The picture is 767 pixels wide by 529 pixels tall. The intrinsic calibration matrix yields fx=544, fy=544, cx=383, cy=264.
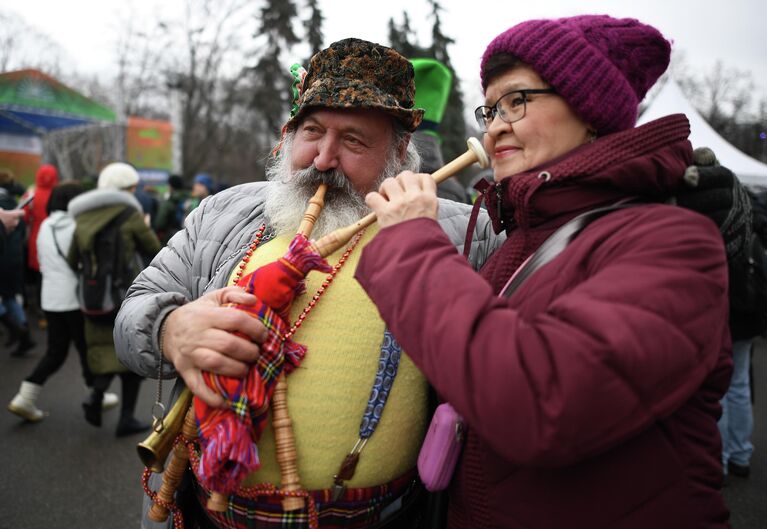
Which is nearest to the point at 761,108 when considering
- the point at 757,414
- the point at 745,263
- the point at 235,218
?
the point at 757,414

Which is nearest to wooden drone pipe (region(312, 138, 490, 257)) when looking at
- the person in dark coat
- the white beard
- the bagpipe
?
the bagpipe

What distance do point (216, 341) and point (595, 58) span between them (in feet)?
3.44

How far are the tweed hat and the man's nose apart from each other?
107mm

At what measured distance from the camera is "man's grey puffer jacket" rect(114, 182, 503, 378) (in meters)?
1.51

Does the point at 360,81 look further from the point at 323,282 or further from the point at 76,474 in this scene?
the point at 76,474

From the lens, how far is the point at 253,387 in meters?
1.27

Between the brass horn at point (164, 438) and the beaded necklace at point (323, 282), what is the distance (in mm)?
309

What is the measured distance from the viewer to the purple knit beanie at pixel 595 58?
1178mm

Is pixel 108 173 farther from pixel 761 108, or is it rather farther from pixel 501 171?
pixel 761 108

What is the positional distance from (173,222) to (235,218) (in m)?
7.09

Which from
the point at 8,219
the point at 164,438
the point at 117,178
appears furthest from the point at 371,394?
the point at 117,178

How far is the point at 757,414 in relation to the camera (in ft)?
16.9

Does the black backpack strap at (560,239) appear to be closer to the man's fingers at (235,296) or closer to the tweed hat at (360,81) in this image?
the man's fingers at (235,296)

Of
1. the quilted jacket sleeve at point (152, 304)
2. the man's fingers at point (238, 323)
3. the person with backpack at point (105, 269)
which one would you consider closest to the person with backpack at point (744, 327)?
the man's fingers at point (238, 323)
